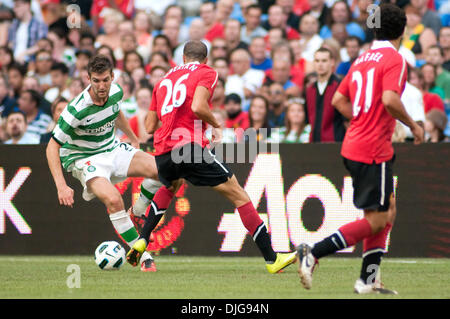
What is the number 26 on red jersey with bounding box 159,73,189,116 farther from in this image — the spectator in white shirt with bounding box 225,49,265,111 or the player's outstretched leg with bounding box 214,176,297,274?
the spectator in white shirt with bounding box 225,49,265,111

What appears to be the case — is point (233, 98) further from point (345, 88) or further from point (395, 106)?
point (395, 106)

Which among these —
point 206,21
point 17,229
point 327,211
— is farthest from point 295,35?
point 17,229

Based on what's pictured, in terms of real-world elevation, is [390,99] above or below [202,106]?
above

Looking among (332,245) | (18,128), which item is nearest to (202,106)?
(332,245)

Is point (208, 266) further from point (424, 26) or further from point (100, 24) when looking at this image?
point (100, 24)

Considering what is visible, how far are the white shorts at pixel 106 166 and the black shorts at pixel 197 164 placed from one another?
1.06 metres

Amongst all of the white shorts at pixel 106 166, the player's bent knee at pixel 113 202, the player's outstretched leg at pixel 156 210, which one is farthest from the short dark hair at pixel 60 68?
the player's outstretched leg at pixel 156 210

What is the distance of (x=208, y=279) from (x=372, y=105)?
2.52 m

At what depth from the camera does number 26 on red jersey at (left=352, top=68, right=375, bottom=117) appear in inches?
292

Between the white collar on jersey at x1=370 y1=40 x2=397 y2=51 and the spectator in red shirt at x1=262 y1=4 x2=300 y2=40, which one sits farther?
the spectator in red shirt at x1=262 y1=4 x2=300 y2=40

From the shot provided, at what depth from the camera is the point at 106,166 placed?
10.1 metres

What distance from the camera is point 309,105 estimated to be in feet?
40.0

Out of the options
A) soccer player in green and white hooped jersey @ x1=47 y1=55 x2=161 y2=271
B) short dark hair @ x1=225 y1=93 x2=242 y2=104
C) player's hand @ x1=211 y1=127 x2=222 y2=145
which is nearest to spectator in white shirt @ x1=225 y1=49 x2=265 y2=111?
short dark hair @ x1=225 y1=93 x2=242 y2=104

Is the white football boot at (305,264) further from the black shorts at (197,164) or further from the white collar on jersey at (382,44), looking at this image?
the black shorts at (197,164)
